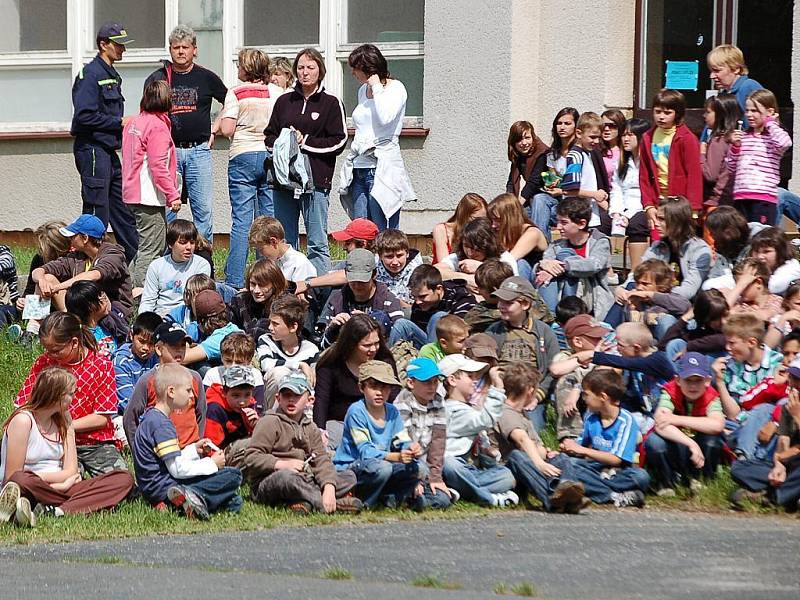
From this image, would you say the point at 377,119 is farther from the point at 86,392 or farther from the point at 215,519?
the point at 215,519

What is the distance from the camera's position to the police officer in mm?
14656

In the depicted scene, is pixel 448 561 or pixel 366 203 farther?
pixel 366 203

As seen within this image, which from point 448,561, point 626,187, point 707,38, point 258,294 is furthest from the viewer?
point 707,38

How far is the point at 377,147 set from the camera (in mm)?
13938

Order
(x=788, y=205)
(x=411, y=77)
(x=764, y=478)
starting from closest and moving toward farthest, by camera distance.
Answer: (x=764, y=478) < (x=788, y=205) < (x=411, y=77)

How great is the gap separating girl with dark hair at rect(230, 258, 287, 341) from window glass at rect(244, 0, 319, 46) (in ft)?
22.7

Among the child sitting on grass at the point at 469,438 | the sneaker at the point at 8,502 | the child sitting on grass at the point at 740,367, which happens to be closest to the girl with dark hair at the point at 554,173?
the child sitting on grass at the point at 740,367

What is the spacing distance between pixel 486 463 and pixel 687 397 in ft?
4.59

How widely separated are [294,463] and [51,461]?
1532mm

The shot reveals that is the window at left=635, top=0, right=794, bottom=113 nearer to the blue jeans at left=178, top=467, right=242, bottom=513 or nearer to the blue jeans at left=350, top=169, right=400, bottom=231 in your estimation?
the blue jeans at left=350, top=169, right=400, bottom=231

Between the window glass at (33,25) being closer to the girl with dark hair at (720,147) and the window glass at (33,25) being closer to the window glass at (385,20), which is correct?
the window glass at (385,20)

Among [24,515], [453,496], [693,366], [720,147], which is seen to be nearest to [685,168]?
[720,147]

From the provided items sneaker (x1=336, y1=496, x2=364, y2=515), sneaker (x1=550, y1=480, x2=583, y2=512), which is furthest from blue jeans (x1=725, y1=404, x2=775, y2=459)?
sneaker (x1=336, y1=496, x2=364, y2=515)

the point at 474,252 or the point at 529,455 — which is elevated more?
the point at 474,252
